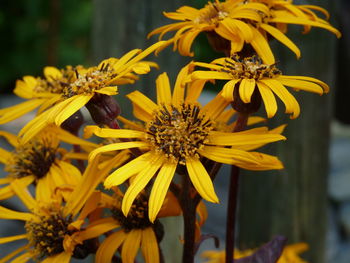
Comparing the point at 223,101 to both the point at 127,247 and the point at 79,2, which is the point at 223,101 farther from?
the point at 79,2

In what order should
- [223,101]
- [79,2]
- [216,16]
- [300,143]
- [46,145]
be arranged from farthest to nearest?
[79,2]
[300,143]
[46,145]
[216,16]
[223,101]

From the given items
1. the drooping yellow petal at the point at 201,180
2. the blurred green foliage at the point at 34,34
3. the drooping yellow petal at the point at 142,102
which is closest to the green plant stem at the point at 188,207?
the drooping yellow petal at the point at 201,180

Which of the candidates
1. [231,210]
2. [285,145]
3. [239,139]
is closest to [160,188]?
[239,139]

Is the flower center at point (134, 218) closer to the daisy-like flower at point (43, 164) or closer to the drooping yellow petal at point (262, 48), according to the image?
the daisy-like flower at point (43, 164)

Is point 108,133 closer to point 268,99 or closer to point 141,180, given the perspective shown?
point 141,180

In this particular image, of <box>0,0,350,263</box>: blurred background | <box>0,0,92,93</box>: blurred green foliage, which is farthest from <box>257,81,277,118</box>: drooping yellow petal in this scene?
<box>0,0,92,93</box>: blurred green foliage

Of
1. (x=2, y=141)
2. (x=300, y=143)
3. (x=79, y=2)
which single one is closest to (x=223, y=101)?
(x=300, y=143)

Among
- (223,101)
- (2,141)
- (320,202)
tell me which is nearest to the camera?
(223,101)
